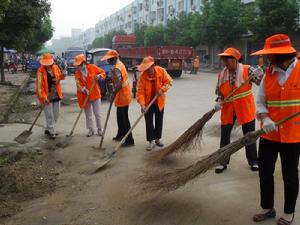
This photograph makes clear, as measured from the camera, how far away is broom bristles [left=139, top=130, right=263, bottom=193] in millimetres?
3677

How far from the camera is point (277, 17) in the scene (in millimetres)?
25469

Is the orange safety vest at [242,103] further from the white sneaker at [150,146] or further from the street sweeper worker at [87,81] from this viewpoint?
the street sweeper worker at [87,81]

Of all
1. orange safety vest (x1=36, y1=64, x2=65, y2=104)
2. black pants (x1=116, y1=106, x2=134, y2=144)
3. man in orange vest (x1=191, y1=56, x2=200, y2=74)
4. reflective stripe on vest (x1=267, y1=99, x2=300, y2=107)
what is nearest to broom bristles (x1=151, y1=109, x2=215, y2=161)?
black pants (x1=116, y1=106, x2=134, y2=144)

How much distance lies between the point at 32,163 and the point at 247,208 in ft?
11.2

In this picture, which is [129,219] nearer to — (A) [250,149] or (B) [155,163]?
(B) [155,163]

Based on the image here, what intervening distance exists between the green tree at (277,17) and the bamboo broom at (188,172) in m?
23.4

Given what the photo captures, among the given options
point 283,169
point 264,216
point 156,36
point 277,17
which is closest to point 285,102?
point 283,169

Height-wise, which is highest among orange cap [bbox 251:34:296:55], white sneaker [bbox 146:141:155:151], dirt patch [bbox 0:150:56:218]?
orange cap [bbox 251:34:296:55]

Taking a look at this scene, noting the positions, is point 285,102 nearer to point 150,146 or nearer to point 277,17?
point 150,146

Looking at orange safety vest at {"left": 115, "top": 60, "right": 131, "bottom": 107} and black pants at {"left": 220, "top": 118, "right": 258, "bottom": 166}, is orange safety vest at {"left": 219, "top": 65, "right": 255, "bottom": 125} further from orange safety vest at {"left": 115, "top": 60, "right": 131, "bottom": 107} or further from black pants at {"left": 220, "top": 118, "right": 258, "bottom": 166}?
orange safety vest at {"left": 115, "top": 60, "right": 131, "bottom": 107}

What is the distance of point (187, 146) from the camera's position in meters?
5.33

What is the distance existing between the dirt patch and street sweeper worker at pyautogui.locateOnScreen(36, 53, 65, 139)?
3.74 ft

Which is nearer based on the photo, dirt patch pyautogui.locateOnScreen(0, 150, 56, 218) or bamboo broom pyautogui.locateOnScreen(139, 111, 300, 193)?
bamboo broom pyautogui.locateOnScreen(139, 111, 300, 193)

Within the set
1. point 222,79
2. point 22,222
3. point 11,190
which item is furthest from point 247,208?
point 11,190
